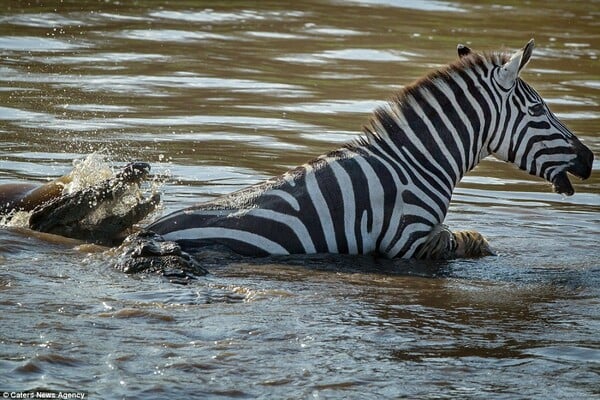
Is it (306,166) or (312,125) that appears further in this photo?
(312,125)

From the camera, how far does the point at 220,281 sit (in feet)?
24.6

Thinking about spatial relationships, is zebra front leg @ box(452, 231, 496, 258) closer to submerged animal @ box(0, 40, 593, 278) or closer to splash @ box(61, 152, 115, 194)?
submerged animal @ box(0, 40, 593, 278)

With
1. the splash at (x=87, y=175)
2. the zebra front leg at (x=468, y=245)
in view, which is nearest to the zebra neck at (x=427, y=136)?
the zebra front leg at (x=468, y=245)

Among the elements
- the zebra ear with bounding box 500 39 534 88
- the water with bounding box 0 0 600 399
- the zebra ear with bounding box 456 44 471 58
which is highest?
the zebra ear with bounding box 456 44 471 58

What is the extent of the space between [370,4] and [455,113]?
597 inches

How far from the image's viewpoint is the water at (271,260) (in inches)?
231

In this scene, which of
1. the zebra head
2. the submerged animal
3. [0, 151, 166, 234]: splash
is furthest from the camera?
the zebra head

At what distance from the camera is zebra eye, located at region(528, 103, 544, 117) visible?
29.5 ft

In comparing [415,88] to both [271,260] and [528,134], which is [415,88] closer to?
[528,134]

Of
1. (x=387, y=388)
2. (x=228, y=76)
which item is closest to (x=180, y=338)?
(x=387, y=388)

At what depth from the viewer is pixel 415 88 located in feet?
29.1

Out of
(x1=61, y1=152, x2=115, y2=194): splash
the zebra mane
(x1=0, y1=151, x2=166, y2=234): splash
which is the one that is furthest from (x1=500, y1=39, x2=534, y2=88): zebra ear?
(x1=61, y1=152, x2=115, y2=194): splash

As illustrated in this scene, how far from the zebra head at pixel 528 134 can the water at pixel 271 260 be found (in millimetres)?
675

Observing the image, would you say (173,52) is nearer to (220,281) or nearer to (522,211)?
(522,211)
